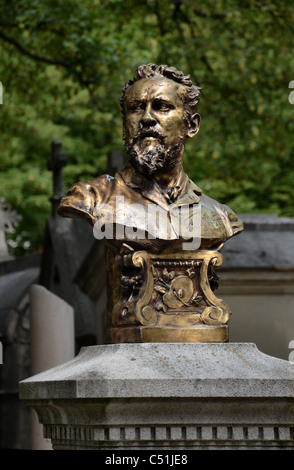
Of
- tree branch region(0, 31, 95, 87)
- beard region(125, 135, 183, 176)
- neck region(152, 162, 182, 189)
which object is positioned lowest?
neck region(152, 162, 182, 189)

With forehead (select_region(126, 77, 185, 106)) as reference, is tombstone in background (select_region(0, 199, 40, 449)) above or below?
below

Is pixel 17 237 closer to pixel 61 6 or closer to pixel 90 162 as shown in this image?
pixel 90 162

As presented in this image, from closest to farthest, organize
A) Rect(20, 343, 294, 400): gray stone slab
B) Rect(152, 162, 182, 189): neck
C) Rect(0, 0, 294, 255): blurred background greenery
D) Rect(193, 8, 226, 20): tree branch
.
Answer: Rect(20, 343, 294, 400): gray stone slab < Rect(152, 162, 182, 189): neck < Rect(0, 0, 294, 255): blurred background greenery < Rect(193, 8, 226, 20): tree branch

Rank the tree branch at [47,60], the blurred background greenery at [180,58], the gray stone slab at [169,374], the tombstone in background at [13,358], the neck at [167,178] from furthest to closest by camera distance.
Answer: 1. the tombstone in background at [13,358]
2. the tree branch at [47,60]
3. the blurred background greenery at [180,58]
4. the neck at [167,178]
5. the gray stone slab at [169,374]

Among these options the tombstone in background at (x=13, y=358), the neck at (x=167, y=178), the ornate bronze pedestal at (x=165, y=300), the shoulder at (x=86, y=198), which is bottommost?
the tombstone in background at (x=13, y=358)

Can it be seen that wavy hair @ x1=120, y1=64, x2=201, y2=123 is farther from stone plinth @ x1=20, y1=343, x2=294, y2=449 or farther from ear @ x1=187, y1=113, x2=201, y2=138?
stone plinth @ x1=20, y1=343, x2=294, y2=449

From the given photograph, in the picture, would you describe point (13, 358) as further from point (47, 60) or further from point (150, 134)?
point (150, 134)

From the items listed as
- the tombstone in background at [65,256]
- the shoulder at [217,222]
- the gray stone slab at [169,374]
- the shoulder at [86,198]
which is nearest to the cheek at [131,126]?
the shoulder at [86,198]

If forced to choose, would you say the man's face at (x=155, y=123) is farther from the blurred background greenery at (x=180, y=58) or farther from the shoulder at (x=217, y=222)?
the blurred background greenery at (x=180, y=58)

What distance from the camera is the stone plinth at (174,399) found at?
618 centimetres

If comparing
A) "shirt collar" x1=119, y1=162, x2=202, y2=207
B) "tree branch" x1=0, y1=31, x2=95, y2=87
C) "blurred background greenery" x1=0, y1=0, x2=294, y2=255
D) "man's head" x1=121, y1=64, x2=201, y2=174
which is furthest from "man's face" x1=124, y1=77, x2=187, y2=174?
"tree branch" x1=0, y1=31, x2=95, y2=87

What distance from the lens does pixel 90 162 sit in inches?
1041

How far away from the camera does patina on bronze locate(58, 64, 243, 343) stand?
267 inches

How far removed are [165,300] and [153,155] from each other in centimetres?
92
